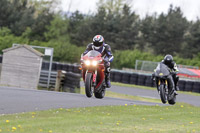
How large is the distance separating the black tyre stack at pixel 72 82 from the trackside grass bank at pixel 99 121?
9510 mm

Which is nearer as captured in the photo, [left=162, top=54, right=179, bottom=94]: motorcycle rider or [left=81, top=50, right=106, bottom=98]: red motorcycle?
[left=81, top=50, right=106, bottom=98]: red motorcycle

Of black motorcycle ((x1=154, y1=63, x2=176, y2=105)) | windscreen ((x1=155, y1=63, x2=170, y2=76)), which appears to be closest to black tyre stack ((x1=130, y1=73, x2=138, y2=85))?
black motorcycle ((x1=154, y1=63, x2=176, y2=105))

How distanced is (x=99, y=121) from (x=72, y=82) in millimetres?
12813

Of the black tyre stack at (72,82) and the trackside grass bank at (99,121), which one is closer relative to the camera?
the trackside grass bank at (99,121)

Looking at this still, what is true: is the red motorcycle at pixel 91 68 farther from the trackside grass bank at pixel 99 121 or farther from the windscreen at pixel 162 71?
the windscreen at pixel 162 71

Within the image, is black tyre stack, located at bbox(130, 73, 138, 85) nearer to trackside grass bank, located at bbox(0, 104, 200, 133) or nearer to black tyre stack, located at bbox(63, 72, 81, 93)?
black tyre stack, located at bbox(63, 72, 81, 93)

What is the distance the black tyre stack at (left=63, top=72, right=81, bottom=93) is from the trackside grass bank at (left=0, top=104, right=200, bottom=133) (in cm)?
951

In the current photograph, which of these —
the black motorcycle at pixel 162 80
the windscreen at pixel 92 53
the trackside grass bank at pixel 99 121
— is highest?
the windscreen at pixel 92 53

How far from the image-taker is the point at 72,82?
73.6ft

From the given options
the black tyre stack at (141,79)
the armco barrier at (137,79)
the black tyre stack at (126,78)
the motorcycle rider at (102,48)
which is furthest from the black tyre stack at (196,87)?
the motorcycle rider at (102,48)

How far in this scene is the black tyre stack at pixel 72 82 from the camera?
71.9 ft

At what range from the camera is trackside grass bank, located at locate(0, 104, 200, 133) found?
27.5 feet

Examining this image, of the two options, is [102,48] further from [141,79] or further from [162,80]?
[141,79]

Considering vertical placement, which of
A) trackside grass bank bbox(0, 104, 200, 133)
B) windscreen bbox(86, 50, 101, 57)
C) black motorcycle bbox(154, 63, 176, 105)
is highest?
windscreen bbox(86, 50, 101, 57)
